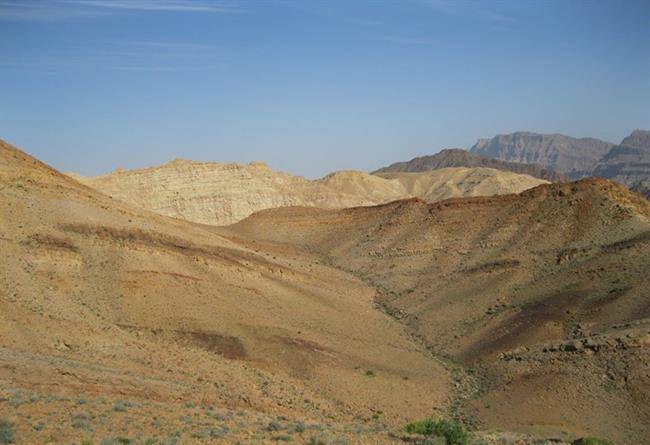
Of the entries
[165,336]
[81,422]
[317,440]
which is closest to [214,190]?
[165,336]

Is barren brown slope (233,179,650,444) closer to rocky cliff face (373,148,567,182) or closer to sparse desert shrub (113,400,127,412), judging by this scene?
sparse desert shrub (113,400,127,412)

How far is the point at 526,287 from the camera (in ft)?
121

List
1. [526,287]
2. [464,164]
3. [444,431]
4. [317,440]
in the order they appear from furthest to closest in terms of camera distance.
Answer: [464,164], [526,287], [444,431], [317,440]

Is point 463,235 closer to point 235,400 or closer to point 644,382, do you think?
point 644,382

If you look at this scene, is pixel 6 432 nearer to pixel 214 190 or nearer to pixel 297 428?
pixel 297 428

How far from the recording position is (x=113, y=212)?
3525cm

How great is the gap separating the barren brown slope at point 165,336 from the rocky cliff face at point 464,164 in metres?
133

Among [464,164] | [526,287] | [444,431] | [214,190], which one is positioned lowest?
[444,431]

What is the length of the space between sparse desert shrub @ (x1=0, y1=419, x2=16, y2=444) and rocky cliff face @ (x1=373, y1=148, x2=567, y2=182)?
156317 mm

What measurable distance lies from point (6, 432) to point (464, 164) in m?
169

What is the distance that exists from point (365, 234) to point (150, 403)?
41.3 meters

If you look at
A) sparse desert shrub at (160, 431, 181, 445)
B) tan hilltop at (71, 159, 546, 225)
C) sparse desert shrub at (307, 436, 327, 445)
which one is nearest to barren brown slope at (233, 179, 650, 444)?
sparse desert shrub at (307, 436, 327, 445)

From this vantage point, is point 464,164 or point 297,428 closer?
point 297,428

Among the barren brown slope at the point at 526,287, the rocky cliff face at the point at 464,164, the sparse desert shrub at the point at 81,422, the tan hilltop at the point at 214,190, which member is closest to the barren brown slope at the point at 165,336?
the sparse desert shrub at the point at 81,422
